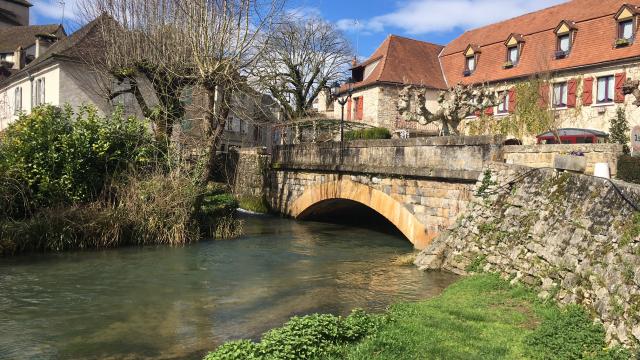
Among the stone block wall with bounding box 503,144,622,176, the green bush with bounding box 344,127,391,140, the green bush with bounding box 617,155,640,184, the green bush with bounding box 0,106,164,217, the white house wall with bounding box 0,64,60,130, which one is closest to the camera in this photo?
the stone block wall with bounding box 503,144,622,176

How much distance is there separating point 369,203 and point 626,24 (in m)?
18.5

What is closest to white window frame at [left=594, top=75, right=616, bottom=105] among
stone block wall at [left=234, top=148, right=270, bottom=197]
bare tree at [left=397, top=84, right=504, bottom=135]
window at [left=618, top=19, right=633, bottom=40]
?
window at [left=618, top=19, right=633, bottom=40]

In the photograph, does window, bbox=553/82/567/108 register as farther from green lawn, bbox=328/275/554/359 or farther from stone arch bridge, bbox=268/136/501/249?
green lawn, bbox=328/275/554/359

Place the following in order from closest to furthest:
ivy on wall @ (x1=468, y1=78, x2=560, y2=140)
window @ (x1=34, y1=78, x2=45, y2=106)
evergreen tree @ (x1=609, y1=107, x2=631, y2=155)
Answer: evergreen tree @ (x1=609, y1=107, x2=631, y2=155) < ivy on wall @ (x1=468, y1=78, x2=560, y2=140) < window @ (x1=34, y1=78, x2=45, y2=106)

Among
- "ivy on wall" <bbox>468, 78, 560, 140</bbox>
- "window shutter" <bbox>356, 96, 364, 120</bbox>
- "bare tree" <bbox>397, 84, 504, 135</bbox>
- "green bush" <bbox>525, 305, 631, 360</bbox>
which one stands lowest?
"green bush" <bbox>525, 305, 631, 360</bbox>

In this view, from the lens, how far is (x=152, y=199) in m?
14.6

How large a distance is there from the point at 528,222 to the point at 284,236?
30.6 feet

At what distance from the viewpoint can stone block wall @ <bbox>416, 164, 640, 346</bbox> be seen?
6000mm

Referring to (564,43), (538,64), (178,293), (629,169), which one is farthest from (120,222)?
(564,43)

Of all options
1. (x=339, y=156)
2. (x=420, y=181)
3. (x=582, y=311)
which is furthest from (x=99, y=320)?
(x=339, y=156)

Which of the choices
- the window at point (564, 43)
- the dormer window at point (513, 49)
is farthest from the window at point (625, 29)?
the dormer window at point (513, 49)

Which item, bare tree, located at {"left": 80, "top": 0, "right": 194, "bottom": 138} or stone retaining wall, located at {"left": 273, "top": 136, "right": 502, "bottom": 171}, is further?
bare tree, located at {"left": 80, "top": 0, "right": 194, "bottom": 138}

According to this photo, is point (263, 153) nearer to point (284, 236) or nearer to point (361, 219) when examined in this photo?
point (361, 219)

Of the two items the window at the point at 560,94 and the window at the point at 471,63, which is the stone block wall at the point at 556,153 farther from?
the window at the point at 471,63
